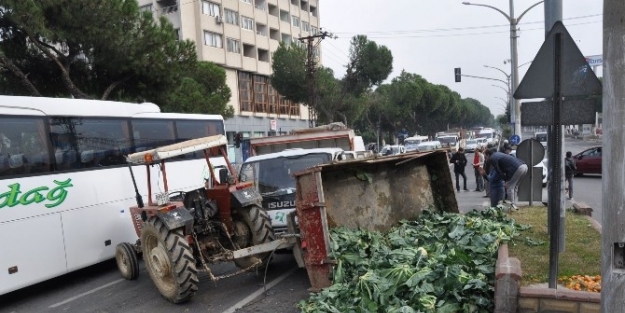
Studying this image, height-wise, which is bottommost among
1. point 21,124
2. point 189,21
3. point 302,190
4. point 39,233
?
point 39,233

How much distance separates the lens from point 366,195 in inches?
279

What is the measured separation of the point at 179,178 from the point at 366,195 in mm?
5030

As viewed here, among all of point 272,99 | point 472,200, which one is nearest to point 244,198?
point 472,200

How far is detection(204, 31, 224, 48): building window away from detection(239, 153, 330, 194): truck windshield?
34.7 metres

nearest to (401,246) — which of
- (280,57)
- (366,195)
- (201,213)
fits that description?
(366,195)

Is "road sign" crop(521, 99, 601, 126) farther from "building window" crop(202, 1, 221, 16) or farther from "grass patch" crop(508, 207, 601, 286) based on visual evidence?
"building window" crop(202, 1, 221, 16)

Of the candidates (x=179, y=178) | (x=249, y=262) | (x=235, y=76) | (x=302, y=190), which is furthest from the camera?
(x=235, y=76)

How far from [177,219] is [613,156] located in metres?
5.14

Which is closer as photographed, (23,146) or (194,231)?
(194,231)

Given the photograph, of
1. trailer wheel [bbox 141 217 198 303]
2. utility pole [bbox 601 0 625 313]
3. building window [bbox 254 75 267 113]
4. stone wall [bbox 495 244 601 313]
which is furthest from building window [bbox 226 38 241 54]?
utility pole [bbox 601 0 625 313]

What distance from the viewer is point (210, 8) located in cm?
4209

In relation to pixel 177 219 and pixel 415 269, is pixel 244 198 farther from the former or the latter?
pixel 415 269

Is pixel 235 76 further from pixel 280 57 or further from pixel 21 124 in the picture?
pixel 21 124

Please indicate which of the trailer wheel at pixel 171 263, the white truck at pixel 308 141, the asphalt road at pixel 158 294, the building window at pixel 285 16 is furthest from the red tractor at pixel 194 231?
the building window at pixel 285 16
